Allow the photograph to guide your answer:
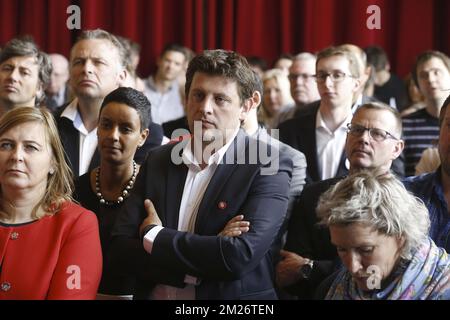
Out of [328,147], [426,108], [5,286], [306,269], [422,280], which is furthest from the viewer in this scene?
[426,108]

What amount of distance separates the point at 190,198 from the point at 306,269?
1.46 ft

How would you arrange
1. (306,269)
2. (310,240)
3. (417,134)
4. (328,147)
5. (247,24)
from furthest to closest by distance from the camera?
(247,24) < (417,134) < (328,147) < (310,240) < (306,269)

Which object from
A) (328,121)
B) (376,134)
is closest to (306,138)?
(328,121)

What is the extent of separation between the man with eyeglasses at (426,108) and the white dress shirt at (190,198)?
160 cm

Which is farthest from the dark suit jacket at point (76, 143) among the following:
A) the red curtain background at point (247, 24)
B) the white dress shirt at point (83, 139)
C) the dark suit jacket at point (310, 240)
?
the red curtain background at point (247, 24)

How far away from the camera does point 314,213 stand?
2.47 metres

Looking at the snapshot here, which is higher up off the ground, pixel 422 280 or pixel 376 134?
pixel 376 134

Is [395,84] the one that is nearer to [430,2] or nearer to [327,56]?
[430,2]

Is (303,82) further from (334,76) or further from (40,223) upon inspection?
(40,223)

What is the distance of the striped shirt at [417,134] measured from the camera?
3652mm

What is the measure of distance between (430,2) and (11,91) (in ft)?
12.5

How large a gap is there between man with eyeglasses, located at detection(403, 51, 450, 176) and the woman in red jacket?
6.21 feet

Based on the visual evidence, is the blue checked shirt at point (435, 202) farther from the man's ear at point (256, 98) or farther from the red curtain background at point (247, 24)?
the red curtain background at point (247, 24)
